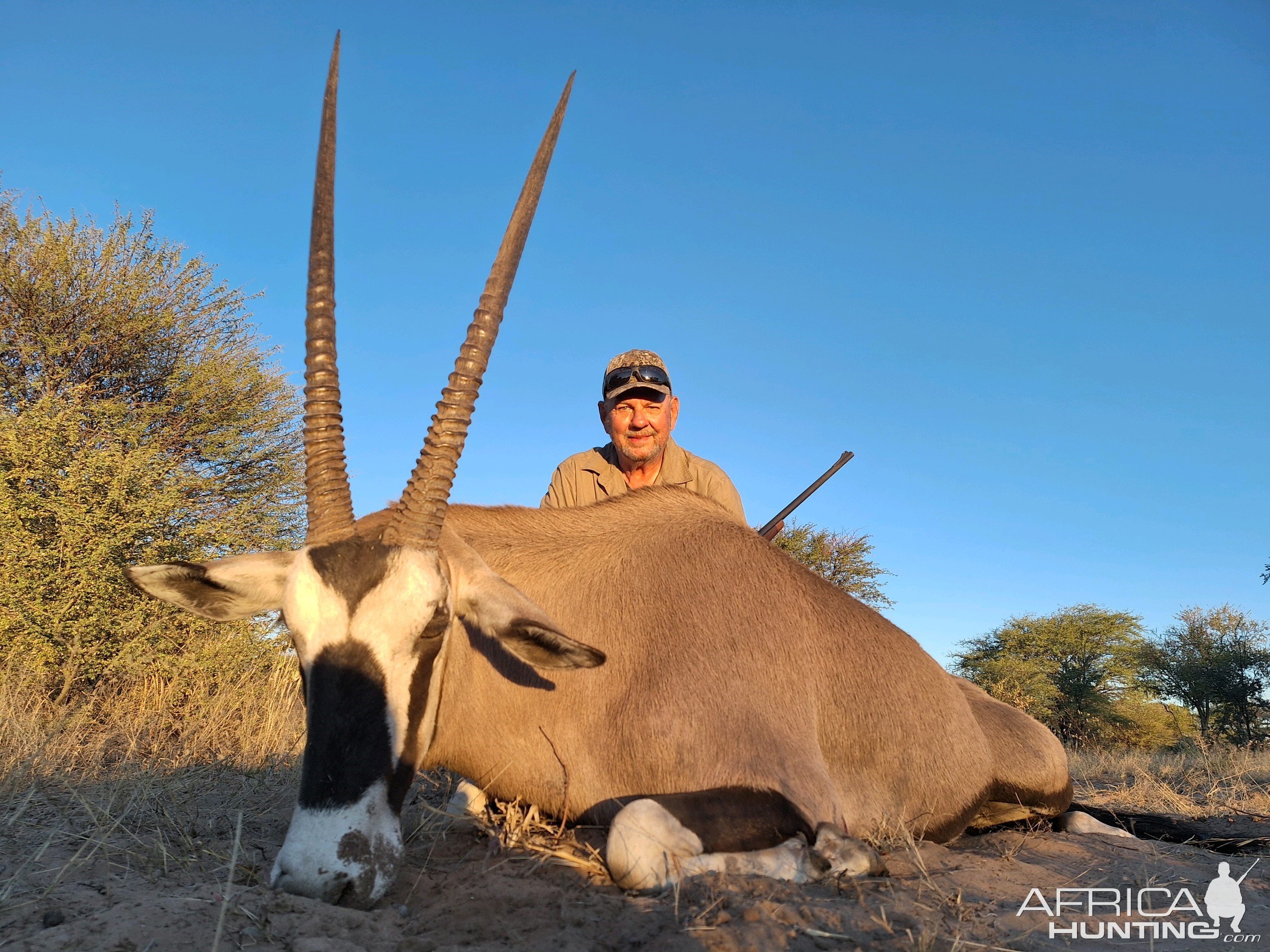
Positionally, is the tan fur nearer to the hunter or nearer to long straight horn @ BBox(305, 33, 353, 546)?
long straight horn @ BBox(305, 33, 353, 546)

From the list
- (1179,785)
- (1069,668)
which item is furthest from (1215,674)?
(1179,785)

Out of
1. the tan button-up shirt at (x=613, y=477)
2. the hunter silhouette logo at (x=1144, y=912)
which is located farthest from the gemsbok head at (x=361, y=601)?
the tan button-up shirt at (x=613, y=477)

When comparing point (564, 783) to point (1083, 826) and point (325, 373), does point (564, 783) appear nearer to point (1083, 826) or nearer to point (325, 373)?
point (325, 373)

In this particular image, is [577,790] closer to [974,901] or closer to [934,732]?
[974,901]

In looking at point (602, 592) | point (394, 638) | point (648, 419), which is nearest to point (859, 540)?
point (648, 419)

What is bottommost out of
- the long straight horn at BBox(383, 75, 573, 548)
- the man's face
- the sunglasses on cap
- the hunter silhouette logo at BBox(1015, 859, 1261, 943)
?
the hunter silhouette logo at BBox(1015, 859, 1261, 943)

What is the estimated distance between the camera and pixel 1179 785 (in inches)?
313

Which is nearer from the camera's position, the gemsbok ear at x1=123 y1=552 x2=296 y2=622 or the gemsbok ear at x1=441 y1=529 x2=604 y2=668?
the gemsbok ear at x1=441 y1=529 x2=604 y2=668

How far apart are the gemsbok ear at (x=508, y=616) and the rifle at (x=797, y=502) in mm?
3960

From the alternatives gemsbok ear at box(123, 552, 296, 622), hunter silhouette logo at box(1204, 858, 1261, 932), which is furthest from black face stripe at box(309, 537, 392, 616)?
hunter silhouette logo at box(1204, 858, 1261, 932)

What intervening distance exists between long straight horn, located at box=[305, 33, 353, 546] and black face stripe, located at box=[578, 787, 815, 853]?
5.62ft

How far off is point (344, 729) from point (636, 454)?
439 centimetres

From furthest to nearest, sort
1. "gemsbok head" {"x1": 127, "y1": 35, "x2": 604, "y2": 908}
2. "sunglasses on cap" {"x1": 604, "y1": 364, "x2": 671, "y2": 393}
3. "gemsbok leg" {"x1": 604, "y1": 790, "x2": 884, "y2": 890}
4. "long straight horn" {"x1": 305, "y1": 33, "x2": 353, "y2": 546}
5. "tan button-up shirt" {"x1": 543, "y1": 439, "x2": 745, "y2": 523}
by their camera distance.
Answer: "tan button-up shirt" {"x1": 543, "y1": 439, "x2": 745, "y2": 523} → "sunglasses on cap" {"x1": 604, "y1": 364, "x2": 671, "y2": 393} → "long straight horn" {"x1": 305, "y1": 33, "x2": 353, "y2": 546} → "gemsbok leg" {"x1": 604, "y1": 790, "x2": 884, "y2": 890} → "gemsbok head" {"x1": 127, "y1": 35, "x2": 604, "y2": 908}

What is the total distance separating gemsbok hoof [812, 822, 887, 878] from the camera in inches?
126
